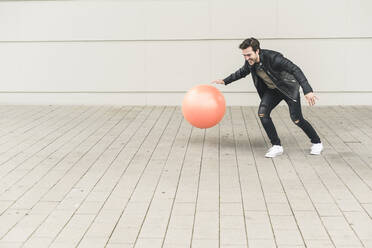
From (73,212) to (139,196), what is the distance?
78 cm

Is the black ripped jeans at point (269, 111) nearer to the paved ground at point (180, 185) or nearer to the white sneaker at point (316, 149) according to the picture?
the white sneaker at point (316, 149)

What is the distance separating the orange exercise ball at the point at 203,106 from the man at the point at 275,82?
44cm

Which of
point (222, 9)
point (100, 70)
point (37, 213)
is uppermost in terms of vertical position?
point (222, 9)

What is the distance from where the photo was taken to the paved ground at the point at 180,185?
5094mm

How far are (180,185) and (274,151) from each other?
71.7 inches

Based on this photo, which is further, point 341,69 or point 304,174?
point 341,69

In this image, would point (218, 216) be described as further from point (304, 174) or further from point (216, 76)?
point (216, 76)

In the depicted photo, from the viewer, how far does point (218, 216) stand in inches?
217

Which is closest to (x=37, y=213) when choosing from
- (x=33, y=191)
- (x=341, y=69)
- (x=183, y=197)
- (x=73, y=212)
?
(x=73, y=212)

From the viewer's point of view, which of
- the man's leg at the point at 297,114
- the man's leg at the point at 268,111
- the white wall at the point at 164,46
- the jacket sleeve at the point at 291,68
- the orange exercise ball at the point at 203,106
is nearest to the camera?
the jacket sleeve at the point at 291,68

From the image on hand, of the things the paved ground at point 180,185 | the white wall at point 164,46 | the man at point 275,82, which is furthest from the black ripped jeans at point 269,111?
the white wall at point 164,46

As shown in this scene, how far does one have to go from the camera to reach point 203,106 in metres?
8.10

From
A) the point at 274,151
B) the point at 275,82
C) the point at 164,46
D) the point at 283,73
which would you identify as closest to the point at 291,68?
the point at 283,73

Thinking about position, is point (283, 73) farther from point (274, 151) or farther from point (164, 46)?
point (164, 46)
